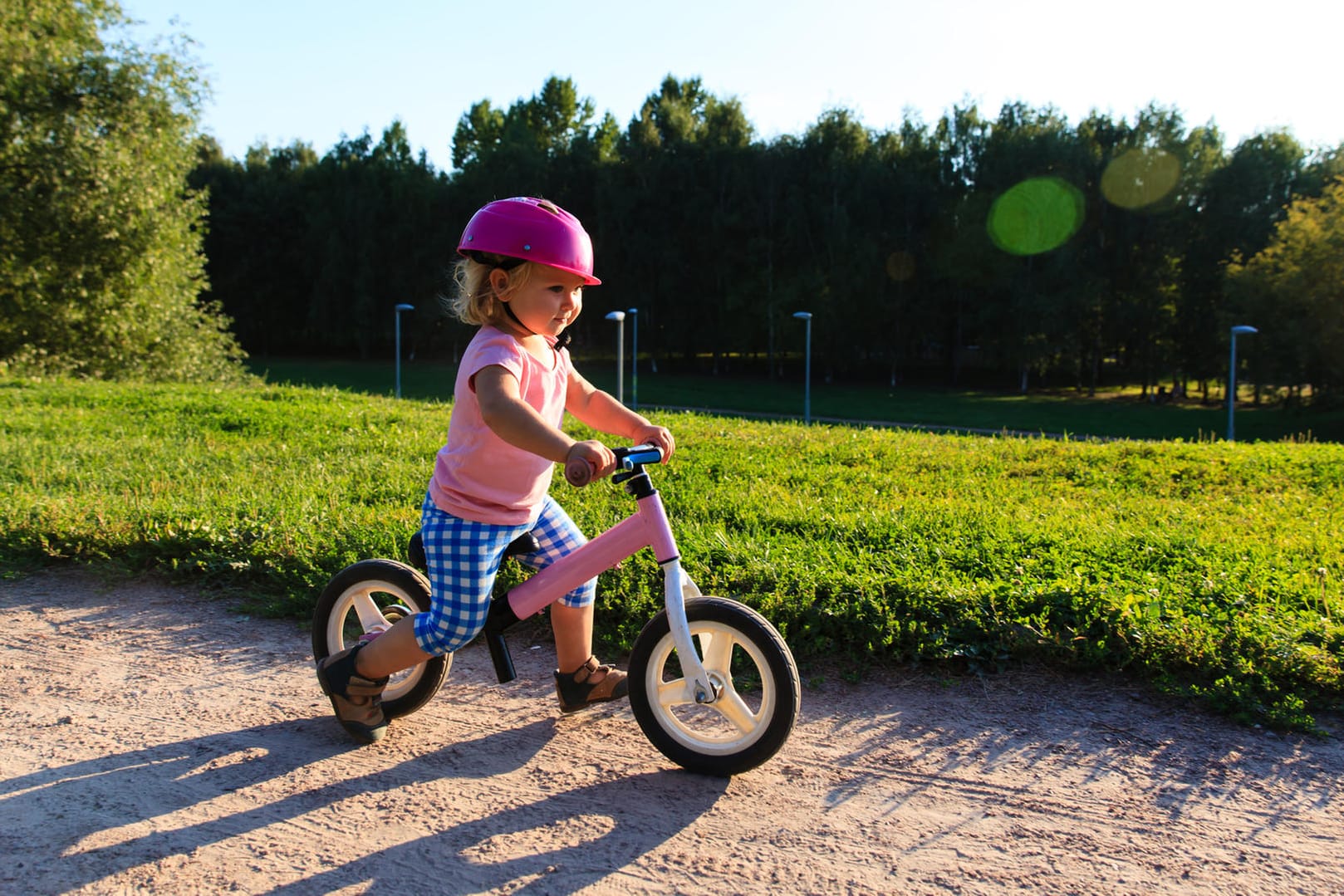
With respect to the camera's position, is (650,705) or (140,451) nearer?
(650,705)

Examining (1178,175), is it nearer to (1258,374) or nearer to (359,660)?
(1258,374)

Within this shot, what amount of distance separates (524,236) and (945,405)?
32663 mm

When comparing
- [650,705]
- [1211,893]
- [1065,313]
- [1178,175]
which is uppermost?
[1178,175]

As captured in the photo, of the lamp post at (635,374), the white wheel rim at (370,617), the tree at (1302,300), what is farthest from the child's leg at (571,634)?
the tree at (1302,300)

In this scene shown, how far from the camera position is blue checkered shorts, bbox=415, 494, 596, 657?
2.85 meters

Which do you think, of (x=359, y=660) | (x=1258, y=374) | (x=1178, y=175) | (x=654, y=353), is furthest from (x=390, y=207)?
(x=359, y=660)

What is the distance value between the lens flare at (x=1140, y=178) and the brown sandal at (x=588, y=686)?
39.6m

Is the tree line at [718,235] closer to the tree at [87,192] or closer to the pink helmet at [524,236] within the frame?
the tree at [87,192]

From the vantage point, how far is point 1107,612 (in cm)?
378

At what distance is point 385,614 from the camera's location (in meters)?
3.39

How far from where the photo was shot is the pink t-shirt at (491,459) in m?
2.79

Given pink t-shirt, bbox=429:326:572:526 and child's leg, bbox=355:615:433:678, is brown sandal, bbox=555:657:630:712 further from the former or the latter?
pink t-shirt, bbox=429:326:572:526

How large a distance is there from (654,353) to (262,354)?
79.8 ft

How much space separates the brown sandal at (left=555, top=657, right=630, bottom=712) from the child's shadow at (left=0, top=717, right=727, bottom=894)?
152 mm
